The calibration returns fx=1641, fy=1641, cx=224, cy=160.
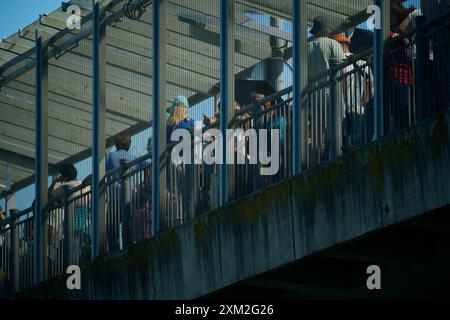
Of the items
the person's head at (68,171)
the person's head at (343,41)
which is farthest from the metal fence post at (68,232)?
the person's head at (343,41)

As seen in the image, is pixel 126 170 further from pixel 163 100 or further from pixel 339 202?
pixel 339 202

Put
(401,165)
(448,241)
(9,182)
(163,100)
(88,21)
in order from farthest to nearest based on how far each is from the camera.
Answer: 1. (9,182)
2. (88,21)
3. (163,100)
4. (448,241)
5. (401,165)

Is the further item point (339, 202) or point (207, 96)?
point (207, 96)

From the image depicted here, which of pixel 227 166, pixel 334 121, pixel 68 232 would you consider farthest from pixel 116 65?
pixel 334 121

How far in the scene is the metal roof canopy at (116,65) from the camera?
1838cm

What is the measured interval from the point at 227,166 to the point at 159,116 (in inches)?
74.5

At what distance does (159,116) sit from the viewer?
65.4 feet

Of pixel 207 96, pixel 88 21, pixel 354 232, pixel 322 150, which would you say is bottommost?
pixel 354 232

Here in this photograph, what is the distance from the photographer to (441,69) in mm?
15367

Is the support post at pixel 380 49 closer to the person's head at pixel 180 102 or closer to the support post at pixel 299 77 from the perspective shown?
the support post at pixel 299 77

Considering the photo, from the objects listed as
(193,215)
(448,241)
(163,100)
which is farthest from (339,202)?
(163,100)

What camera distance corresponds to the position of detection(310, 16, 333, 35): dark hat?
55.7ft

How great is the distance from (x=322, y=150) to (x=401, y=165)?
1830mm

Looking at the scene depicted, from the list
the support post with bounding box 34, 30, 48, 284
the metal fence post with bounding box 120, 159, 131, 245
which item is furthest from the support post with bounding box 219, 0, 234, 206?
the support post with bounding box 34, 30, 48, 284
